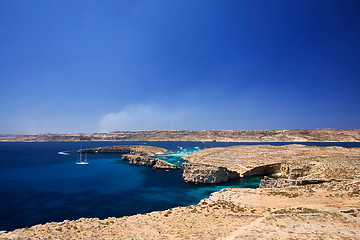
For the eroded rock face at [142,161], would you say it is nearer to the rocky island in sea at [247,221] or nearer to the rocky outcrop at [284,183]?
the rocky outcrop at [284,183]

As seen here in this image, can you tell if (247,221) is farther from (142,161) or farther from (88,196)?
(142,161)

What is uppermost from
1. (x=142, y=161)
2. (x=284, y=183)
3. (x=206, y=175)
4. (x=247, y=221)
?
(x=247, y=221)

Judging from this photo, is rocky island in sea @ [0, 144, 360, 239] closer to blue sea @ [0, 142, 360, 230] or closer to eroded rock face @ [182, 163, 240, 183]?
blue sea @ [0, 142, 360, 230]

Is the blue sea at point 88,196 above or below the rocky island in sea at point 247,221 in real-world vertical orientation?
below

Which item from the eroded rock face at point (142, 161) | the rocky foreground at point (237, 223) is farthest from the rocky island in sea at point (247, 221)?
the eroded rock face at point (142, 161)

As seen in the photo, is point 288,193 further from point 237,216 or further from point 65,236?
point 65,236

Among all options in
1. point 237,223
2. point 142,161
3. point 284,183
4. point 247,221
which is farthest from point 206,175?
point 142,161

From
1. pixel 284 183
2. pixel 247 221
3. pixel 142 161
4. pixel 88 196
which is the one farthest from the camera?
pixel 142 161

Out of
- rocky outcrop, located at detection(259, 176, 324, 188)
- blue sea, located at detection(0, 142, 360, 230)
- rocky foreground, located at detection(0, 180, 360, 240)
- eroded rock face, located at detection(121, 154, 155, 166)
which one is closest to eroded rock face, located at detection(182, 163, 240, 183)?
blue sea, located at detection(0, 142, 360, 230)

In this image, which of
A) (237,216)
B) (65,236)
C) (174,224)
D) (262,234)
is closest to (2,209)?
(65,236)

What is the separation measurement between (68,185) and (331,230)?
1885 inches

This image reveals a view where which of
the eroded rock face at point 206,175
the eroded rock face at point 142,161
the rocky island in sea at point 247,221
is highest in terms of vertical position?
the rocky island in sea at point 247,221

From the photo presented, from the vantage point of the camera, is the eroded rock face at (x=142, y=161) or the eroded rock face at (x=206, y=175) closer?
the eroded rock face at (x=206, y=175)

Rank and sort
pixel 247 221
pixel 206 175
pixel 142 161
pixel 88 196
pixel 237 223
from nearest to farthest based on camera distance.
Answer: pixel 237 223 → pixel 247 221 → pixel 88 196 → pixel 206 175 → pixel 142 161
